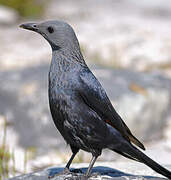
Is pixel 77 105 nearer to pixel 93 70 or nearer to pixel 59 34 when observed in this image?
pixel 59 34

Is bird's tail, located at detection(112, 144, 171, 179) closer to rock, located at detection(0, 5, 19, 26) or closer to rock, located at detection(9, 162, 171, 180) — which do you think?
rock, located at detection(9, 162, 171, 180)

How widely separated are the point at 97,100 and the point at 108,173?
34.2 inches

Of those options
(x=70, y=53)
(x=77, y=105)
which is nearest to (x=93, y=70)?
(x=70, y=53)

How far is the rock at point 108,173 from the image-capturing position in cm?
481

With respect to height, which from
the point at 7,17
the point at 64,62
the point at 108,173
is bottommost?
the point at 108,173

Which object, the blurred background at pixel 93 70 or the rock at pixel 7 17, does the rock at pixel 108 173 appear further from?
the rock at pixel 7 17

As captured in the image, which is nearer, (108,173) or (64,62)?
(64,62)

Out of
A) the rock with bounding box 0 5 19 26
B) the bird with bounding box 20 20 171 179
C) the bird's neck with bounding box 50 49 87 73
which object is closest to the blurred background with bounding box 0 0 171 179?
the rock with bounding box 0 5 19 26

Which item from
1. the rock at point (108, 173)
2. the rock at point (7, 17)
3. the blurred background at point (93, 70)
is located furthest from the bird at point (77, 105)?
the rock at point (7, 17)

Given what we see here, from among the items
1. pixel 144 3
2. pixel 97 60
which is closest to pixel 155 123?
pixel 97 60

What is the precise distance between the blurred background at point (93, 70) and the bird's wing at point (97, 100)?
1.52 m

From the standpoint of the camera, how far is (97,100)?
4715mm

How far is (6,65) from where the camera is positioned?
40.4 ft

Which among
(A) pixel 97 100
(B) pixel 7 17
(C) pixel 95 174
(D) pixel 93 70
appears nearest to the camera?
(A) pixel 97 100
